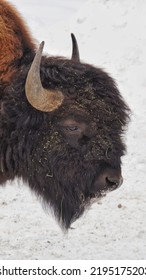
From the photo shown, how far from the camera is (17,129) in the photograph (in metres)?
5.21

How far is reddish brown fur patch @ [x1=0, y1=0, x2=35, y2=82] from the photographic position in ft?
17.3

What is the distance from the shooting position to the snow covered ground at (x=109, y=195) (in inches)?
278

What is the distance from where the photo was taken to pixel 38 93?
496 cm

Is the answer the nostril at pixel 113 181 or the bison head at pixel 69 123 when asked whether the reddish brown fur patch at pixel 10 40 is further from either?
the nostril at pixel 113 181

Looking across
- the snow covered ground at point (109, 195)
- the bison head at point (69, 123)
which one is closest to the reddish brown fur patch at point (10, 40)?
the bison head at point (69, 123)

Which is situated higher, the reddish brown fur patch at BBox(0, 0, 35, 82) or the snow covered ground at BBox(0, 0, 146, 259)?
the reddish brown fur patch at BBox(0, 0, 35, 82)

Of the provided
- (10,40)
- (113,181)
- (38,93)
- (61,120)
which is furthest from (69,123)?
(10,40)

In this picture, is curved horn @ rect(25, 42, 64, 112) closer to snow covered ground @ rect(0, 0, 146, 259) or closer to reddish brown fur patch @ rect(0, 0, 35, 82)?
reddish brown fur patch @ rect(0, 0, 35, 82)

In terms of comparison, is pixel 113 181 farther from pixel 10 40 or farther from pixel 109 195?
pixel 109 195

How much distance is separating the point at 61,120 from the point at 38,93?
14.1 inches

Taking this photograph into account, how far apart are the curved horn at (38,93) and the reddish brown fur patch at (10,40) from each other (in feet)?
1.26

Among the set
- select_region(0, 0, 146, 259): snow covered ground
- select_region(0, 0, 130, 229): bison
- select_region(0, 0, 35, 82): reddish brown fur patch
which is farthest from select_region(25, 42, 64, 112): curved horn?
select_region(0, 0, 146, 259): snow covered ground

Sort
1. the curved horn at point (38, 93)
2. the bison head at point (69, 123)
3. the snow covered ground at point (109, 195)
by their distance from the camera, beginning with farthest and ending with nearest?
the snow covered ground at point (109, 195) → the bison head at point (69, 123) → the curved horn at point (38, 93)

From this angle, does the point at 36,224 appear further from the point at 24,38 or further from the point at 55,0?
the point at 55,0
